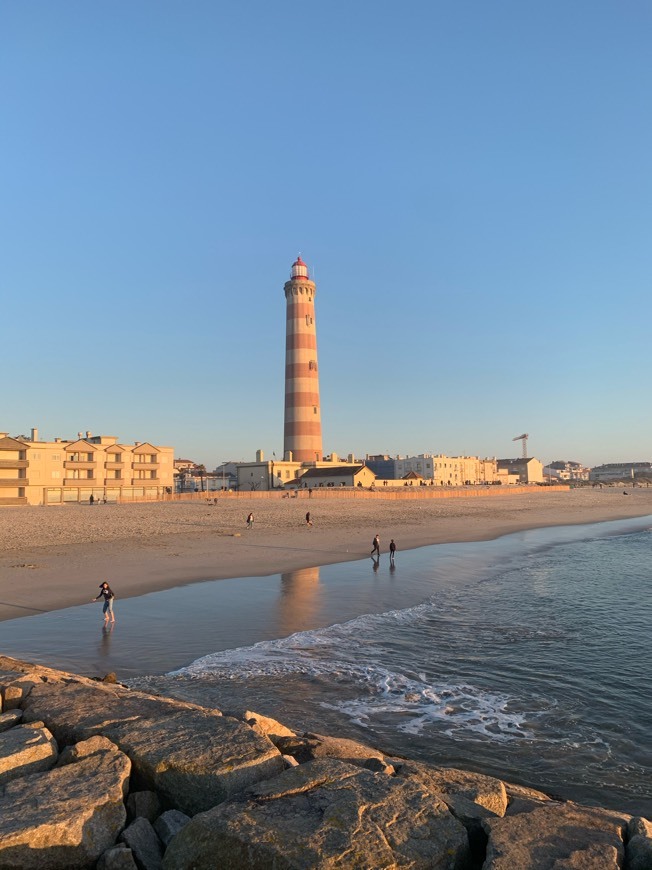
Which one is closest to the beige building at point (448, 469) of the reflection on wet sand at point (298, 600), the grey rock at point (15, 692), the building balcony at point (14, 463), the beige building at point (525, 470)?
the beige building at point (525, 470)

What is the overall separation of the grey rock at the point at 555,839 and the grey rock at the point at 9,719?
17.1 ft

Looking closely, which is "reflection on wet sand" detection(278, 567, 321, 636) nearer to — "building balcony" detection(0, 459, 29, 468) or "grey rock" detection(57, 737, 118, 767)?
"grey rock" detection(57, 737, 118, 767)

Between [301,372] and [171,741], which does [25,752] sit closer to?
[171,741]

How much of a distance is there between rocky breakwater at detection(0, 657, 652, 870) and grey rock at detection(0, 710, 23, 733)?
2.35 feet

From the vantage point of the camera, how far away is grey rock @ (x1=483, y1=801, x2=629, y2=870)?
12.4 feet

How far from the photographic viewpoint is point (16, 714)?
258 inches

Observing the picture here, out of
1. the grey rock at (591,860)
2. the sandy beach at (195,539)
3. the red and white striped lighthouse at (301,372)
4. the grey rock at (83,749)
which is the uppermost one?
the red and white striped lighthouse at (301,372)

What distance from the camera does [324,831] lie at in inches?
151

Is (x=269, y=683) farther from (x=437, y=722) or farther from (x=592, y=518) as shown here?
(x=592, y=518)

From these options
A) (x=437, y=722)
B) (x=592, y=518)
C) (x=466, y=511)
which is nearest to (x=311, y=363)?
(x=466, y=511)

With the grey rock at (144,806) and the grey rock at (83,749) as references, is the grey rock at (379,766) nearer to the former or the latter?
the grey rock at (144,806)

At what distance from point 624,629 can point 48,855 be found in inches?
562

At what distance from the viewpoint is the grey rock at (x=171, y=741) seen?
476 cm

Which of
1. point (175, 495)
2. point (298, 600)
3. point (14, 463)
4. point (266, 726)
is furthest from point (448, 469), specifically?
point (266, 726)
